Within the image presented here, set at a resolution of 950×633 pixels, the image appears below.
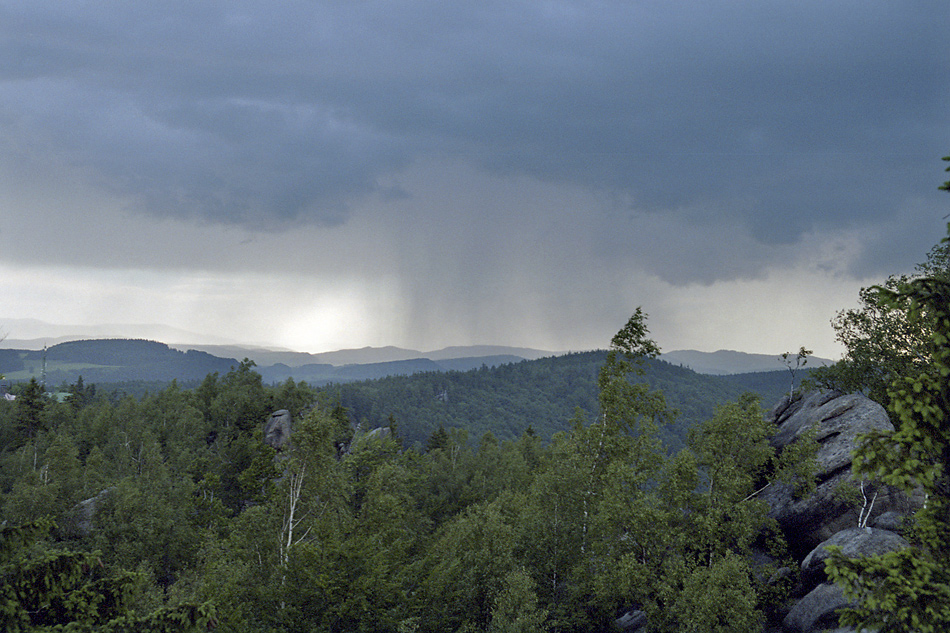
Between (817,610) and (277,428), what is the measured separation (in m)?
86.6

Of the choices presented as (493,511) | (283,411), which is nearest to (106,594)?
(493,511)

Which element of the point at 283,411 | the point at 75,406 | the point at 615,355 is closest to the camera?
the point at 615,355

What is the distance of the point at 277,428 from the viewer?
301 ft

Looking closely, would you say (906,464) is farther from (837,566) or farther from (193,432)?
(193,432)

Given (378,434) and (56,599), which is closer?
(56,599)

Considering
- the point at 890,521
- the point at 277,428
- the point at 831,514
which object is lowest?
the point at 277,428

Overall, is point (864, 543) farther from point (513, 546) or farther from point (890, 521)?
point (513, 546)

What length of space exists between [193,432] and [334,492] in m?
79.8

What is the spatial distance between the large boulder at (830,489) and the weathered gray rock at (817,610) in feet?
13.7

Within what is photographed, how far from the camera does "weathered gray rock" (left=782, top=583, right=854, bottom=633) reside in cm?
1991

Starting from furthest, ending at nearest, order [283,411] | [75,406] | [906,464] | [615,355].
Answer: [75,406] < [283,411] < [615,355] < [906,464]

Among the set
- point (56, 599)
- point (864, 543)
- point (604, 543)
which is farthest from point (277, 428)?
point (864, 543)

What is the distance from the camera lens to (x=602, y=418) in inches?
1170

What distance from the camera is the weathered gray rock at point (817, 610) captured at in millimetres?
19906
